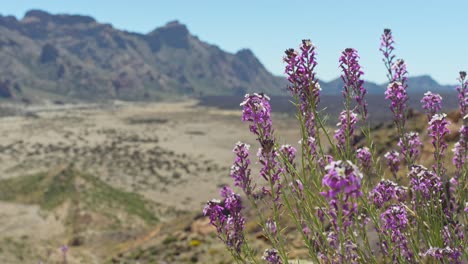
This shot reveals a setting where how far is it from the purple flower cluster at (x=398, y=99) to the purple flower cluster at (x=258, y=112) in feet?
5.68

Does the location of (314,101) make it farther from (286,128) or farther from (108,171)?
(286,128)

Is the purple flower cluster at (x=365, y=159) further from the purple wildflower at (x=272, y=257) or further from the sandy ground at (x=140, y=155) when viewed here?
the sandy ground at (x=140, y=155)

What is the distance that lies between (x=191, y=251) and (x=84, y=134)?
78076 mm

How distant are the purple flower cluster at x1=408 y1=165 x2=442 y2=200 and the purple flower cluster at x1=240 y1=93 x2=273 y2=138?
66.1 inches

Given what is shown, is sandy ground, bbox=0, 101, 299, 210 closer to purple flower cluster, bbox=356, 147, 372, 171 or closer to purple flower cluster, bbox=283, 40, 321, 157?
purple flower cluster, bbox=356, 147, 372, 171

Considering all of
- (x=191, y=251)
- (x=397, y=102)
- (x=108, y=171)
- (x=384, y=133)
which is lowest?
(x=108, y=171)

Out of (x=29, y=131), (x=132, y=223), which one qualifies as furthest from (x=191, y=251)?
(x=29, y=131)

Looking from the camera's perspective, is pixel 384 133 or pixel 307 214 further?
pixel 384 133

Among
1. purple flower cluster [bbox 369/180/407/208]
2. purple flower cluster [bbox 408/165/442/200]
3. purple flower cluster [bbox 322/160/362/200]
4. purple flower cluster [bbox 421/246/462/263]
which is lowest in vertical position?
purple flower cluster [bbox 421/246/462/263]

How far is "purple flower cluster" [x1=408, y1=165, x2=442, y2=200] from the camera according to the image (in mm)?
4711

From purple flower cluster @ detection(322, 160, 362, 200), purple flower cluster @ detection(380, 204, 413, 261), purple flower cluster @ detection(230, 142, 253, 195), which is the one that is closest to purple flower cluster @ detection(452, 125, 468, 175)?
purple flower cluster @ detection(380, 204, 413, 261)

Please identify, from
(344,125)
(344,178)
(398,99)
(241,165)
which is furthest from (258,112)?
(398,99)

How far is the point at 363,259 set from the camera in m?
4.61

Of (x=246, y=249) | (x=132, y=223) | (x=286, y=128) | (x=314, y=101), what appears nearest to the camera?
(x=314, y=101)
